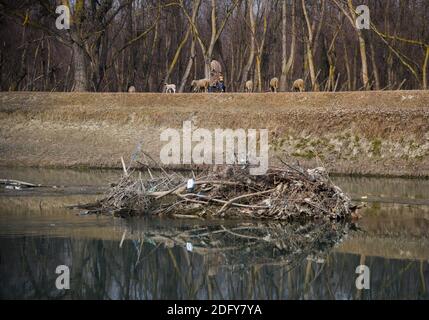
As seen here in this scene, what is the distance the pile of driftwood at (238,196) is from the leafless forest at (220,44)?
96.0 ft

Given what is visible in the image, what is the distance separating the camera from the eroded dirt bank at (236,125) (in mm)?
36062

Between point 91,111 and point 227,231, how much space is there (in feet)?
79.0

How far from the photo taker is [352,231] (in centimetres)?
1925

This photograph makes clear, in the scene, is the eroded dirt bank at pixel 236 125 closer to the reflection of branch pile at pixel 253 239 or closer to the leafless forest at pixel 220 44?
the leafless forest at pixel 220 44

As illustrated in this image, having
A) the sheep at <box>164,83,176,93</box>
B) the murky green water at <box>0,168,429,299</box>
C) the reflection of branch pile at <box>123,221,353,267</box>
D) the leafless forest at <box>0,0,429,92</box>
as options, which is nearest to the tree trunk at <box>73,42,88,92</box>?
the leafless forest at <box>0,0,429,92</box>

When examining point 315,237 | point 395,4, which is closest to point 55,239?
point 315,237

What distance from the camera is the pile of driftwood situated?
20469mm

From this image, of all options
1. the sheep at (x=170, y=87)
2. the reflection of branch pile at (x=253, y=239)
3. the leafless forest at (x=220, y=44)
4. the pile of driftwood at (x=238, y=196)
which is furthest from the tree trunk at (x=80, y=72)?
the reflection of branch pile at (x=253, y=239)

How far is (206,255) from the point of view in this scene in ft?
53.2

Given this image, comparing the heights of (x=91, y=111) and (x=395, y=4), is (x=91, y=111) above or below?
below

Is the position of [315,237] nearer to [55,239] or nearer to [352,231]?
[352,231]

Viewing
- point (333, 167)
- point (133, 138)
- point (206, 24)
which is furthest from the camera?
point (206, 24)

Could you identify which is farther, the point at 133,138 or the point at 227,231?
the point at 133,138
